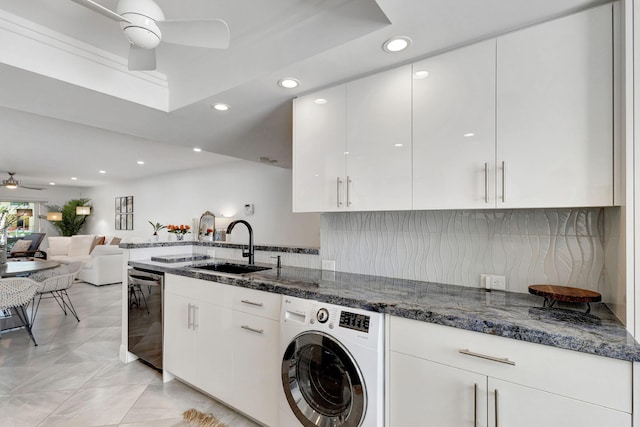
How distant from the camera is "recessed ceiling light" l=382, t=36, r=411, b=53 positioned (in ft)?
4.99

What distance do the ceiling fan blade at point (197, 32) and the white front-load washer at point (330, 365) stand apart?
1.41 meters

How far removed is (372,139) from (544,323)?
4.05 feet

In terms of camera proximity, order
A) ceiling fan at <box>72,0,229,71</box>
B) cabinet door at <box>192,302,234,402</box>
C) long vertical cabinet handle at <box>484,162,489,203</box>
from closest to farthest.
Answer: ceiling fan at <box>72,0,229,71</box>
long vertical cabinet handle at <box>484,162,489,203</box>
cabinet door at <box>192,302,234,402</box>

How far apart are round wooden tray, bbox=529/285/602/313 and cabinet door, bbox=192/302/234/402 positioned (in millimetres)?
1807

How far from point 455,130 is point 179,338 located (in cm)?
249

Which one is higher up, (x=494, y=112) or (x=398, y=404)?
(x=494, y=112)

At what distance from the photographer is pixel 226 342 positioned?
2076mm

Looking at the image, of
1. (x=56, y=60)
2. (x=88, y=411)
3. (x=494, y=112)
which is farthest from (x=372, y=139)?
(x=88, y=411)

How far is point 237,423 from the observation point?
2.04m

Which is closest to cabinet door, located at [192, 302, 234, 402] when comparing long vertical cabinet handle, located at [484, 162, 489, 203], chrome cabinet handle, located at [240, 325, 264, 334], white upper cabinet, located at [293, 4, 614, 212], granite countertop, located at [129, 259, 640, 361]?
chrome cabinet handle, located at [240, 325, 264, 334]

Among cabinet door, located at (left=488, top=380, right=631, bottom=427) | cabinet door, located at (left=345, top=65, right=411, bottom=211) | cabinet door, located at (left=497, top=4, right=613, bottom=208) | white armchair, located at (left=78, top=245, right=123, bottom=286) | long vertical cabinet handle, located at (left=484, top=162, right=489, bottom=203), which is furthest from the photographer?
white armchair, located at (left=78, top=245, right=123, bottom=286)

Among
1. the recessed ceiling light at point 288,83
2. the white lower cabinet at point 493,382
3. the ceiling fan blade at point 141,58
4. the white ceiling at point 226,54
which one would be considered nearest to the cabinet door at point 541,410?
the white lower cabinet at point 493,382

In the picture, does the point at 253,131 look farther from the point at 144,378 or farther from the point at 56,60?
the point at 144,378

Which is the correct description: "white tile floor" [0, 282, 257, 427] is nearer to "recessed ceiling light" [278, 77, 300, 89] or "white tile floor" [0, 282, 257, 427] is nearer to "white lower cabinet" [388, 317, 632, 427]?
"white lower cabinet" [388, 317, 632, 427]
